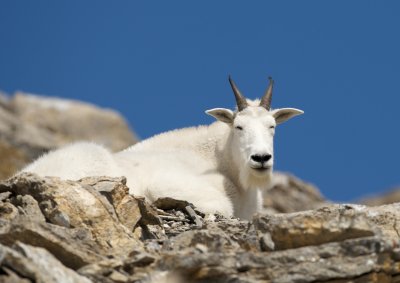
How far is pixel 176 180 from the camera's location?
1217cm

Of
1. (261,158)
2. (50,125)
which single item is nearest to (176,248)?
(261,158)

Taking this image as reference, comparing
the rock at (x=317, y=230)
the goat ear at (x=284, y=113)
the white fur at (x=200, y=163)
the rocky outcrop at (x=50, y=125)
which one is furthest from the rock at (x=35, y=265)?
the rocky outcrop at (x=50, y=125)

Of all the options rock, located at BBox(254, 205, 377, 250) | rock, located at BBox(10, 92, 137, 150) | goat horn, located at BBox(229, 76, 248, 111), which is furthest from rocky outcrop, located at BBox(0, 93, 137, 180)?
rock, located at BBox(254, 205, 377, 250)

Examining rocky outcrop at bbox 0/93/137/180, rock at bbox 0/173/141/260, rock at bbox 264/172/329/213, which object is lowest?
rock at bbox 0/173/141/260

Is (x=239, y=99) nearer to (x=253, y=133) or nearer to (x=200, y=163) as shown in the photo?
(x=253, y=133)

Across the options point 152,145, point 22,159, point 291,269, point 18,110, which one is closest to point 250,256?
point 291,269

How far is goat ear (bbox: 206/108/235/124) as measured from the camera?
13.2 meters

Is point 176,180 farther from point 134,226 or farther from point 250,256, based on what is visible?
point 250,256

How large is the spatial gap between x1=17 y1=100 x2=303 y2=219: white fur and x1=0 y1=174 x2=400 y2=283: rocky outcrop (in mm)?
2967

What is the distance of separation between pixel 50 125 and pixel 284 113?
23.6 m

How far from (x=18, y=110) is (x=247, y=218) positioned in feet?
84.4

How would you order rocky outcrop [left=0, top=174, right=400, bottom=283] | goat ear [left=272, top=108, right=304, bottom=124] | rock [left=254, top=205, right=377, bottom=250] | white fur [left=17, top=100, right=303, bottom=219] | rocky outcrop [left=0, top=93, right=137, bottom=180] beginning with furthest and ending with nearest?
1. rocky outcrop [left=0, top=93, right=137, bottom=180]
2. goat ear [left=272, top=108, right=304, bottom=124]
3. white fur [left=17, top=100, right=303, bottom=219]
4. rock [left=254, top=205, right=377, bottom=250]
5. rocky outcrop [left=0, top=174, right=400, bottom=283]

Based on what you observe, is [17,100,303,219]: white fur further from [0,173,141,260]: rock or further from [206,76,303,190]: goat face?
[0,173,141,260]: rock

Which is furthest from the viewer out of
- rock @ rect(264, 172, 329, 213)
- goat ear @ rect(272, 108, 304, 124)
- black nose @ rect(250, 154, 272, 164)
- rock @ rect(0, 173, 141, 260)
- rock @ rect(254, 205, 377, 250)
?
rock @ rect(264, 172, 329, 213)
